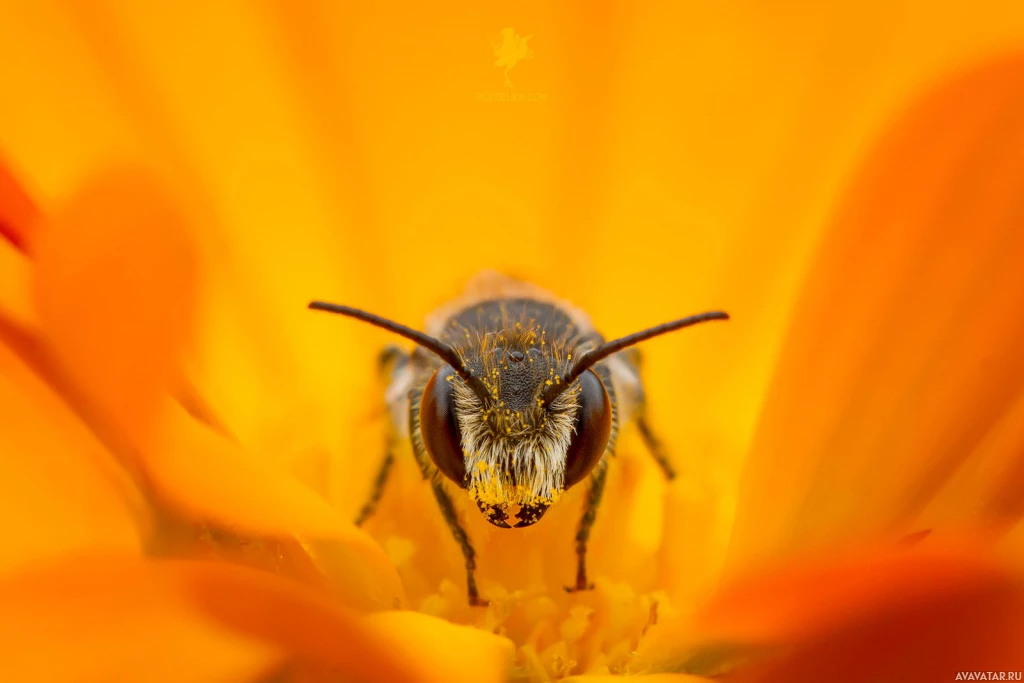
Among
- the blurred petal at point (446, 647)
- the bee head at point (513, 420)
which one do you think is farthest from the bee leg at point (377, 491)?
the blurred petal at point (446, 647)

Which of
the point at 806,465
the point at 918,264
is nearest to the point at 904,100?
the point at 918,264

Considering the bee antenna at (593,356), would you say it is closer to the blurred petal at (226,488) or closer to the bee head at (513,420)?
the bee head at (513,420)

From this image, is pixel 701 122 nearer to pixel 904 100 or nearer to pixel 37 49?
pixel 904 100

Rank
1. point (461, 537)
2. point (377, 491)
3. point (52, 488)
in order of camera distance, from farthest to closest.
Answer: point (377, 491) → point (461, 537) → point (52, 488)

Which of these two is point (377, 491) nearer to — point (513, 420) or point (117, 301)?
point (513, 420)

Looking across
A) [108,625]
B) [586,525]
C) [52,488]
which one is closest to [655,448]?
[586,525]

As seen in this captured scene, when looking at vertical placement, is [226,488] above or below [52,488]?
below

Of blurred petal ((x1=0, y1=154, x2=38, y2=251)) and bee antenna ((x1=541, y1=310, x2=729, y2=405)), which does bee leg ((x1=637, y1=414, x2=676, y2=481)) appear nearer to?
bee antenna ((x1=541, y1=310, x2=729, y2=405))

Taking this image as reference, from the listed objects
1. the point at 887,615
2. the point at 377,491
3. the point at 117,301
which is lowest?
the point at 887,615

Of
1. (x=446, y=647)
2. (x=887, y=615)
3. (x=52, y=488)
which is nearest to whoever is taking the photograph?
(x=887, y=615)
